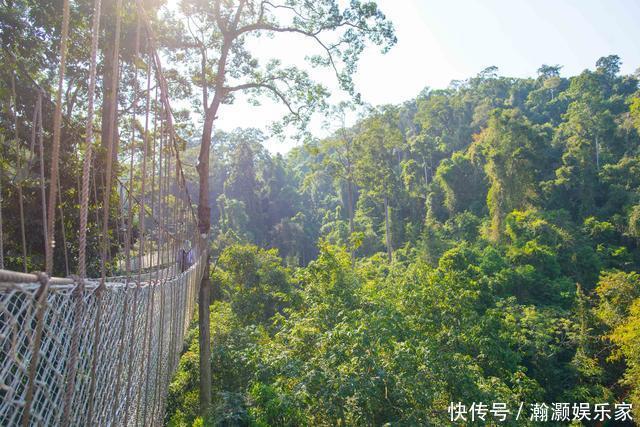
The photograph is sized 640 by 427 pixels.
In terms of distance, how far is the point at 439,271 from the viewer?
6.89 metres

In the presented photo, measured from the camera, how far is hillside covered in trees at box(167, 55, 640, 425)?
4.09 meters

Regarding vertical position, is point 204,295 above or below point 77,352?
below

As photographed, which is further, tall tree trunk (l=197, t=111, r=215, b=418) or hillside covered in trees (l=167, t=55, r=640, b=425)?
tall tree trunk (l=197, t=111, r=215, b=418)

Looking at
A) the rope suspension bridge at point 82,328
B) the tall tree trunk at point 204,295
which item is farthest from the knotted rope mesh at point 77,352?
the tall tree trunk at point 204,295

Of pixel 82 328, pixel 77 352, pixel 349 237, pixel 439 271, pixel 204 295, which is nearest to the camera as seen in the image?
pixel 77 352

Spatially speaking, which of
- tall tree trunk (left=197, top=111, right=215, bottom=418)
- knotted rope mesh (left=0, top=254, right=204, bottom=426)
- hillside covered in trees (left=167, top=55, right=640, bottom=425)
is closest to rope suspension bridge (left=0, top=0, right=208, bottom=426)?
knotted rope mesh (left=0, top=254, right=204, bottom=426)

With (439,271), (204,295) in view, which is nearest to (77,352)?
(204,295)

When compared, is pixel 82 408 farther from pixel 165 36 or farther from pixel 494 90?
pixel 494 90

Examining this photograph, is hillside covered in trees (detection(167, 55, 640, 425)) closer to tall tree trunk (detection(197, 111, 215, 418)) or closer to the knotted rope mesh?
tall tree trunk (detection(197, 111, 215, 418))

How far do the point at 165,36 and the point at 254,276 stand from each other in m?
4.93

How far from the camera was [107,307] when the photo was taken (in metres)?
1.08

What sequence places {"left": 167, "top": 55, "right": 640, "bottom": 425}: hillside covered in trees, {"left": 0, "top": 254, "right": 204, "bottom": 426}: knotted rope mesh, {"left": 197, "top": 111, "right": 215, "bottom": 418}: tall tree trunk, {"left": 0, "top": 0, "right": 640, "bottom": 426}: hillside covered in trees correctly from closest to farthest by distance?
{"left": 0, "top": 254, "right": 204, "bottom": 426}: knotted rope mesh → {"left": 0, "top": 0, "right": 640, "bottom": 426}: hillside covered in trees → {"left": 167, "top": 55, "right": 640, "bottom": 425}: hillside covered in trees → {"left": 197, "top": 111, "right": 215, "bottom": 418}: tall tree trunk

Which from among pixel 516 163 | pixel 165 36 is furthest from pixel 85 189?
pixel 516 163

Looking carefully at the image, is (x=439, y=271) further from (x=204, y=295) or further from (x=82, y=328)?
(x=82, y=328)
